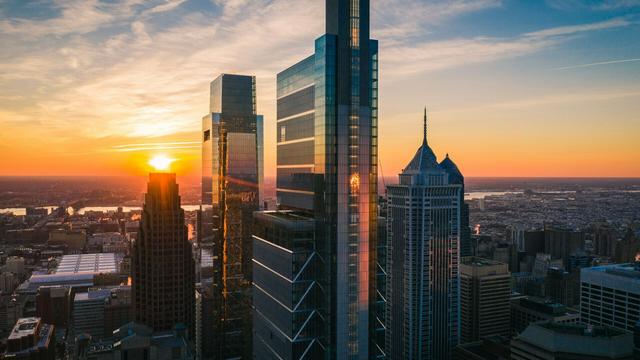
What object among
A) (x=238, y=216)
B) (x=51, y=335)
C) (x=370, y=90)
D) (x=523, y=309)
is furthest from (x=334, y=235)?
(x=523, y=309)

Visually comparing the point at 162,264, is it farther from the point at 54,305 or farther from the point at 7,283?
the point at 7,283

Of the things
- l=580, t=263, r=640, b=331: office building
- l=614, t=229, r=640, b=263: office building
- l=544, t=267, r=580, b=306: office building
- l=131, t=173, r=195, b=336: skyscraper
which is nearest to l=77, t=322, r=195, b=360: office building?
l=131, t=173, r=195, b=336: skyscraper

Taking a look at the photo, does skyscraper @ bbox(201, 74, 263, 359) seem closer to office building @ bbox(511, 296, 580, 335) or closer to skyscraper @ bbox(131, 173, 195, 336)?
skyscraper @ bbox(131, 173, 195, 336)

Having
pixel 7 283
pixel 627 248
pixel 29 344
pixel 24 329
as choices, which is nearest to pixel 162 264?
pixel 29 344

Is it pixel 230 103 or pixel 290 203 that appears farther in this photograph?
pixel 230 103

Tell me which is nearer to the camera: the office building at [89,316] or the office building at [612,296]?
the office building at [612,296]

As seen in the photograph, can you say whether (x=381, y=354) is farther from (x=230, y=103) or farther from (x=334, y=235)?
(x=230, y=103)

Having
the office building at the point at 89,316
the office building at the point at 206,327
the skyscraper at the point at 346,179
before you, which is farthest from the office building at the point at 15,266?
the skyscraper at the point at 346,179

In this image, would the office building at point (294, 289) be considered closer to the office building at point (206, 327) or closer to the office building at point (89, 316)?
the office building at point (206, 327)
